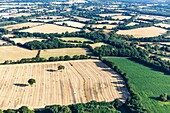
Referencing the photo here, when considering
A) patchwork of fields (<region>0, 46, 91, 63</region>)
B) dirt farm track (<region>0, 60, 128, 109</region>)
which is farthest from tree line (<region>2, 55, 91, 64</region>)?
patchwork of fields (<region>0, 46, 91, 63</region>)

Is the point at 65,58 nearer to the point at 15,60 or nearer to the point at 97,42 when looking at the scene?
the point at 15,60

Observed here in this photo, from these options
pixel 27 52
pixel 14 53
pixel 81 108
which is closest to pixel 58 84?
pixel 81 108

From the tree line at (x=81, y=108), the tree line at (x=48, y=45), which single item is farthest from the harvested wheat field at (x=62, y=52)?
the tree line at (x=81, y=108)

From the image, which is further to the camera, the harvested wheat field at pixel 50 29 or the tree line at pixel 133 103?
the harvested wheat field at pixel 50 29

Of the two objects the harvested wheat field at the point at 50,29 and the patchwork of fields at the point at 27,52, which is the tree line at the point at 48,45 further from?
the harvested wheat field at the point at 50,29

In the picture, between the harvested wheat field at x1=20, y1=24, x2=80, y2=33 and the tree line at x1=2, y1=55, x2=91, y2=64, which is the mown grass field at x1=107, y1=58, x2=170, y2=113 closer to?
the tree line at x1=2, y1=55, x2=91, y2=64

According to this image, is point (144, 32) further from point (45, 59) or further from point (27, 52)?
point (45, 59)
